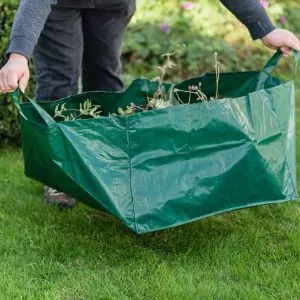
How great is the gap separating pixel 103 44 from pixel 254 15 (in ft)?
2.23

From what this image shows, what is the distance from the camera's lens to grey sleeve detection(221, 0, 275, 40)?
2.38 m

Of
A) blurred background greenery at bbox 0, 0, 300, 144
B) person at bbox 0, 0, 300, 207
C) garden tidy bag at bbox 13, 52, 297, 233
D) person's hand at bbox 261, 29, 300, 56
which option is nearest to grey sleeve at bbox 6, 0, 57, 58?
garden tidy bag at bbox 13, 52, 297, 233

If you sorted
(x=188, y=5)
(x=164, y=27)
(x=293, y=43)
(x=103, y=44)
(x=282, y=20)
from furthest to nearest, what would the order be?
(x=282, y=20) → (x=188, y=5) → (x=164, y=27) → (x=103, y=44) → (x=293, y=43)

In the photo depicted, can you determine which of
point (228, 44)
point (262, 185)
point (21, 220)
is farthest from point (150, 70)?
point (262, 185)

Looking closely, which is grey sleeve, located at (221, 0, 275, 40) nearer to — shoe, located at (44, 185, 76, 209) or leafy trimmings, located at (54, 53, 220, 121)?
leafy trimmings, located at (54, 53, 220, 121)

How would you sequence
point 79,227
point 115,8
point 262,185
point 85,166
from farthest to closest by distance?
1. point 115,8
2. point 79,227
3. point 262,185
4. point 85,166

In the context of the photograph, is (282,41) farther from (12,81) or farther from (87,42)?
(12,81)

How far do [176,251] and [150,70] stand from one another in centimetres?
265

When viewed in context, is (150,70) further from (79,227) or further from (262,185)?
(262,185)

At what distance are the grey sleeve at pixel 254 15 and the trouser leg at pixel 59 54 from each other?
0.61 metres

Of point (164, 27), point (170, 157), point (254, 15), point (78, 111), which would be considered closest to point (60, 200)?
point (78, 111)

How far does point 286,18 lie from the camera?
594 centimetres

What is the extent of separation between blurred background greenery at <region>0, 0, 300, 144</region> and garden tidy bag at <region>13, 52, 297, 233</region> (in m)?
2.30

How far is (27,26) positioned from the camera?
199cm
